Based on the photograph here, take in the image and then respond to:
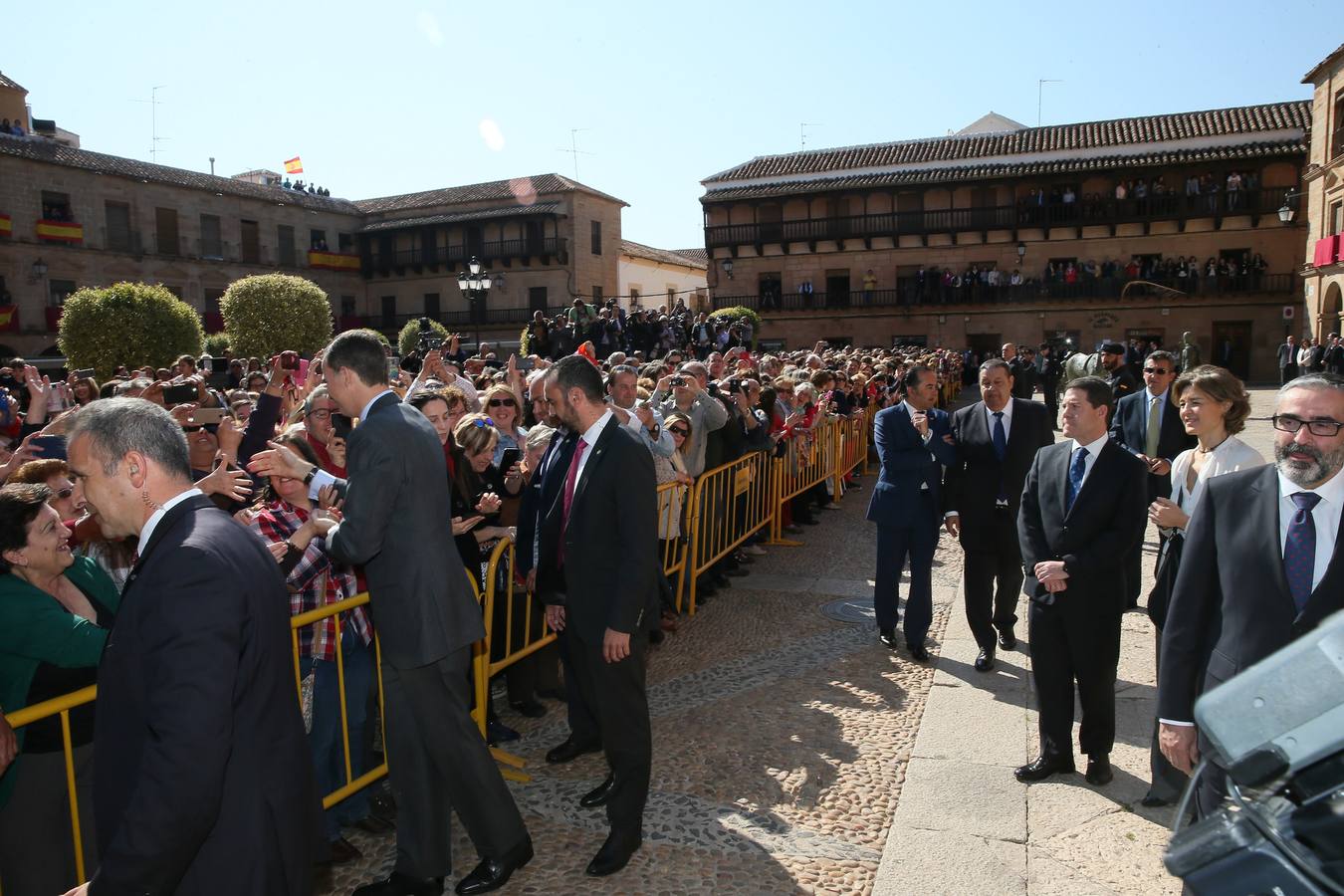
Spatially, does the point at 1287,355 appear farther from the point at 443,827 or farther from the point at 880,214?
the point at 443,827

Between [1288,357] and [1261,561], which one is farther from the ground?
[1288,357]

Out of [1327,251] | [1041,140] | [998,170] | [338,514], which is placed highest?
[1041,140]

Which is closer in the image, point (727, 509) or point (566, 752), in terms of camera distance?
point (566, 752)

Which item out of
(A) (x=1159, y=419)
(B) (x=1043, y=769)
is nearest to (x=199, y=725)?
(B) (x=1043, y=769)

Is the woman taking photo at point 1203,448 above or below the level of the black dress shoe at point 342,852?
above

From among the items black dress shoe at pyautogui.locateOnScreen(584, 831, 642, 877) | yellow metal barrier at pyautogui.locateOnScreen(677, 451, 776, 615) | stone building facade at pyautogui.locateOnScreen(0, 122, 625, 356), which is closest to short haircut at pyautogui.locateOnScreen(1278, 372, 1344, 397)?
black dress shoe at pyautogui.locateOnScreen(584, 831, 642, 877)

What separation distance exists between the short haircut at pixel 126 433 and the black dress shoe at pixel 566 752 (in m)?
2.86

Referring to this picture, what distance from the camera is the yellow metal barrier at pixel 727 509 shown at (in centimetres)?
712

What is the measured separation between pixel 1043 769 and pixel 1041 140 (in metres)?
38.4

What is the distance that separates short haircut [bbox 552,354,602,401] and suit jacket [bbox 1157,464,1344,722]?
2.24m

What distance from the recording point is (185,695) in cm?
197

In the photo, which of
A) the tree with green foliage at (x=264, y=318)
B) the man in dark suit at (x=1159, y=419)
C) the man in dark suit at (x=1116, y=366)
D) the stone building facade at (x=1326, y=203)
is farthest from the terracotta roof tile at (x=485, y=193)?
the man in dark suit at (x=1159, y=419)

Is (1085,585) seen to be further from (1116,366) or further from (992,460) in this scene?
(1116,366)

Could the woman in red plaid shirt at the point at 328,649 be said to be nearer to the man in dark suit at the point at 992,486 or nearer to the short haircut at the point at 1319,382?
the short haircut at the point at 1319,382
